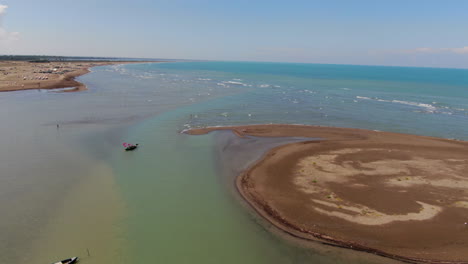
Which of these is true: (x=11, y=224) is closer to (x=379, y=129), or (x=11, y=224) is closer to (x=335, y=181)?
(x=335, y=181)

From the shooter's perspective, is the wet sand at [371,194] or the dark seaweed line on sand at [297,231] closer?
the dark seaweed line on sand at [297,231]

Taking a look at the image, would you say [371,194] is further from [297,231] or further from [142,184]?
[142,184]

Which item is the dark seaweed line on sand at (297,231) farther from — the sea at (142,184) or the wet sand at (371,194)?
the sea at (142,184)

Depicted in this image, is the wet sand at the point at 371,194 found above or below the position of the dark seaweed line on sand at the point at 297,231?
above

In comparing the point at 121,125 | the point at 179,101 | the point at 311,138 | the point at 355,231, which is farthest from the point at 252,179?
the point at 179,101

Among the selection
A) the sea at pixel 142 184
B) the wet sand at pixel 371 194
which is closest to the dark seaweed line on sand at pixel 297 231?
the wet sand at pixel 371 194

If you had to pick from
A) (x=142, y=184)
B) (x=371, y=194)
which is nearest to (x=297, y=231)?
(x=371, y=194)

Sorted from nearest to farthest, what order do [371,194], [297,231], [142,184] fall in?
[297,231], [371,194], [142,184]

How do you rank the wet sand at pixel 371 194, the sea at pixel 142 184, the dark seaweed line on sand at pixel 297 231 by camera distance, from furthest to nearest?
the wet sand at pixel 371 194
the sea at pixel 142 184
the dark seaweed line on sand at pixel 297 231
